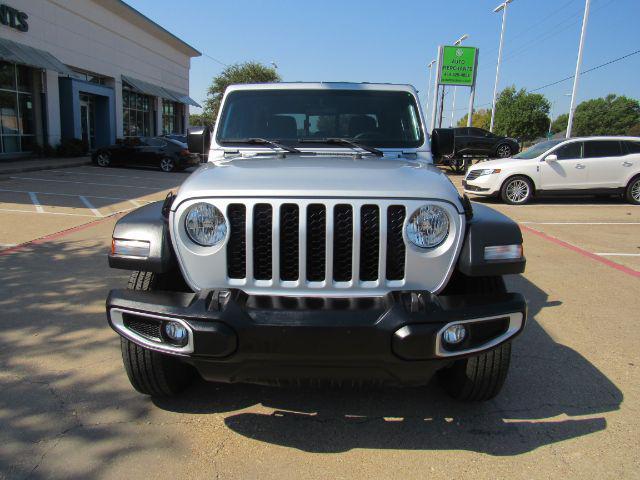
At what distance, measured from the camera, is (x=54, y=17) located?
771 inches

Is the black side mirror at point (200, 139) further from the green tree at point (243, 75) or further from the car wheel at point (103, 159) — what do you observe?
the green tree at point (243, 75)

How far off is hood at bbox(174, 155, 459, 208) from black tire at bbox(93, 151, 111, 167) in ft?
59.1

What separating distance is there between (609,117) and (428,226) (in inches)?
3720

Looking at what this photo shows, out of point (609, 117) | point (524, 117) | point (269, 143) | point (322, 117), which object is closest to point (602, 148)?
point (322, 117)

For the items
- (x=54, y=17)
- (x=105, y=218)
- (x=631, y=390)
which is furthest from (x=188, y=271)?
(x=54, y=17)

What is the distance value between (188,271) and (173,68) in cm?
3324

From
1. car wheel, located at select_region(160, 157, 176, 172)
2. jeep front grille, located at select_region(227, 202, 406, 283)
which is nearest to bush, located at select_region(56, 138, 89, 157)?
car wheel, located at select_region(160, 157, 176, 172)

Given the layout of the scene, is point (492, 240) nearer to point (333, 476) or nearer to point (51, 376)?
point (333, 476)

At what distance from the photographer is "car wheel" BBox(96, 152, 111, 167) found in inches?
750

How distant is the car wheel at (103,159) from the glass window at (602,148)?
16256 mm

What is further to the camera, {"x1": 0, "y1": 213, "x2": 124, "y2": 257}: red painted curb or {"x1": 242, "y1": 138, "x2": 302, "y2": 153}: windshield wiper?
{"x1": 0, "y1": 213, "x2": 124, "y2": 257}: red painted curb

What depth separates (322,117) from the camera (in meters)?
3.89

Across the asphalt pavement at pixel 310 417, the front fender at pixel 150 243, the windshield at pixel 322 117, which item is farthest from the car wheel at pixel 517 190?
the front fender at pixel 150 243

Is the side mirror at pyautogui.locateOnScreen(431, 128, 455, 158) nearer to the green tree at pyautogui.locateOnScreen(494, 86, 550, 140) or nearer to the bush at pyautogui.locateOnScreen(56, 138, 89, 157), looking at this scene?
the bush at pyautogui.locateOnScreen(56, 138, 89, 157)
